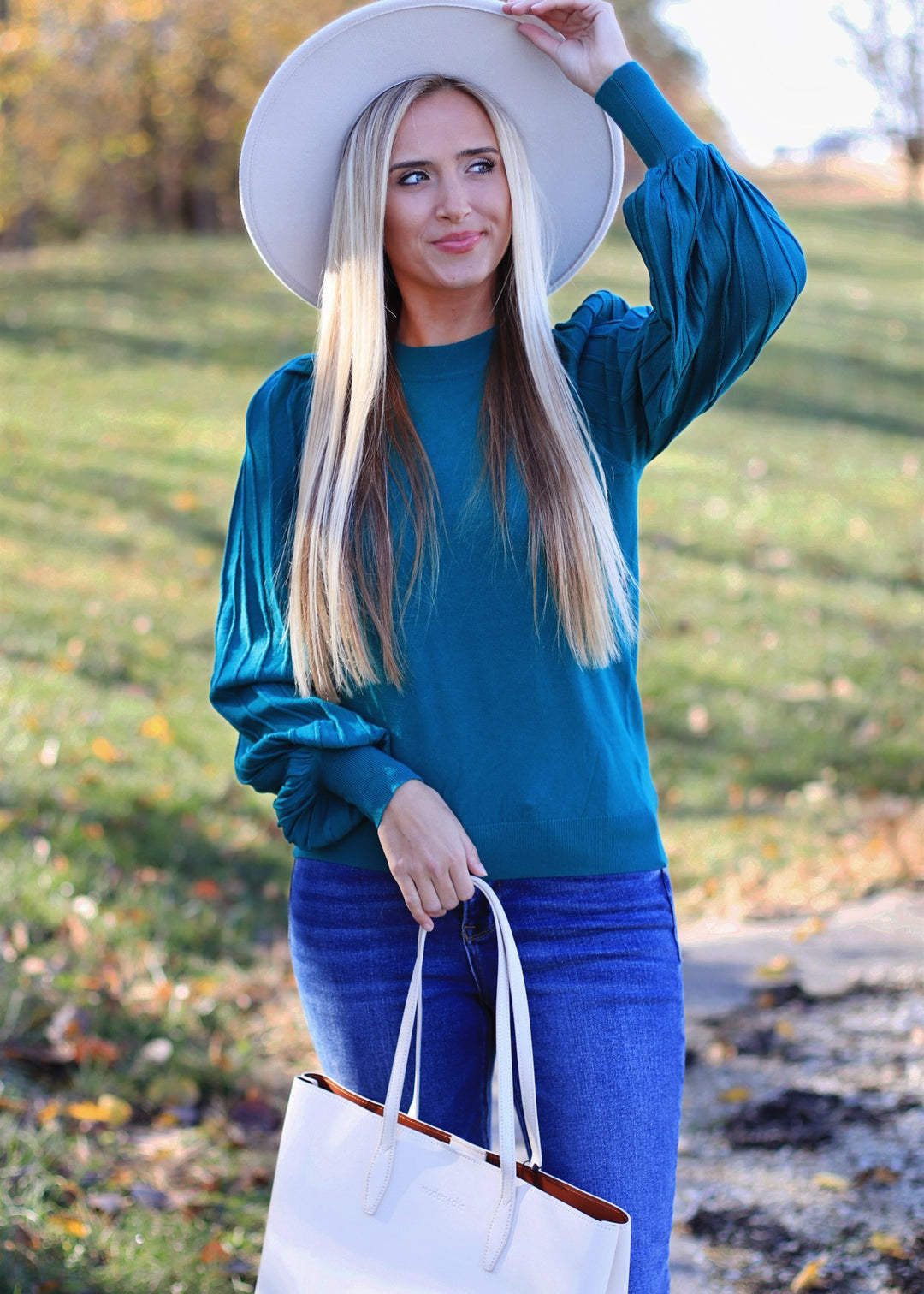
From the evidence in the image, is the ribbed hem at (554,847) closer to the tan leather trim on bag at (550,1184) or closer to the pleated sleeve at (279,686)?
the pleated sleeve at (279,686)

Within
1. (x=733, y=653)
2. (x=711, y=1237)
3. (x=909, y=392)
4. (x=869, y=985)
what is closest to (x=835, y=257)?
(x=909, y=392)

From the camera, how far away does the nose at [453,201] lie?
2021 millimetres

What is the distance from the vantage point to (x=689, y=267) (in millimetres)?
1938

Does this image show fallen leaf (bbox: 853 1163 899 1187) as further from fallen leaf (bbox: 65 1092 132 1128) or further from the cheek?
the cheek

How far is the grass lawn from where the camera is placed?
11.0 feet

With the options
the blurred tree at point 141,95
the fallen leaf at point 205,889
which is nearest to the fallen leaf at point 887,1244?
the fallen leaf at point 205,889

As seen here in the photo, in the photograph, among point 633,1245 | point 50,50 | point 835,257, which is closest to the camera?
point 633,1245

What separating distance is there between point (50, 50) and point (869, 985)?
1659 cm

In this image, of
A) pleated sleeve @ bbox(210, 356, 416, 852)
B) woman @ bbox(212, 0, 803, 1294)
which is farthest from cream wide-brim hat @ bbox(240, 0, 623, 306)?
pleated sleeve @ bbox(210, 356, 416, 852)

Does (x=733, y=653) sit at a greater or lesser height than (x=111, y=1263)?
greater

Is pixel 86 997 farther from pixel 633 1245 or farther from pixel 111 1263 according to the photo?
pixel 633 1245

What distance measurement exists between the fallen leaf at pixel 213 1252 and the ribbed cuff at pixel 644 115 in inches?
95.3

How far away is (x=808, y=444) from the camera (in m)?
11.0

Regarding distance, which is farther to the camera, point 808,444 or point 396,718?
point 808,444
